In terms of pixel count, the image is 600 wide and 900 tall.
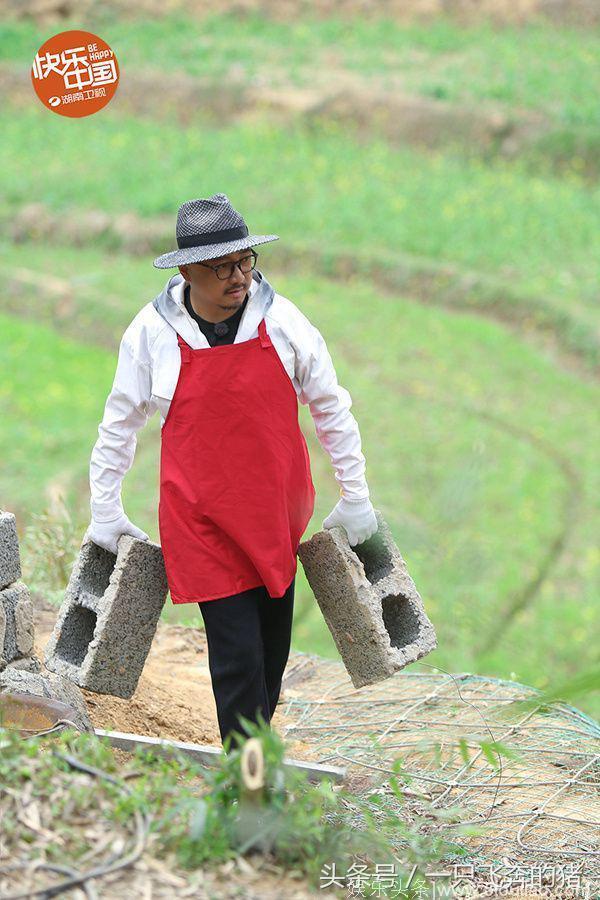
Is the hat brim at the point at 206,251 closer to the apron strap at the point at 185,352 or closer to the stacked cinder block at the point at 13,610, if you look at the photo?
the apron strap at the point at 185,352

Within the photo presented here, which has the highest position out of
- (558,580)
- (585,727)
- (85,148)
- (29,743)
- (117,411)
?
(85,148)

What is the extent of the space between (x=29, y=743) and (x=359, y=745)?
1.52m

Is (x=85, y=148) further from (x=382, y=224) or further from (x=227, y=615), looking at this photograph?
(x=227, y=615)

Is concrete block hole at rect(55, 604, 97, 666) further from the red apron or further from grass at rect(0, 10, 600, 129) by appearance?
grass at rect(0, 10, 600, 129)

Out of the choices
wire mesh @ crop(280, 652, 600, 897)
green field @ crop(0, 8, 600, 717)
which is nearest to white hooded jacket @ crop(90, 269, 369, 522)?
wire mesh @ crop(280, 652, 600, 897)

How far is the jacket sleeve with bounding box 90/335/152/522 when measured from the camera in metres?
3.22

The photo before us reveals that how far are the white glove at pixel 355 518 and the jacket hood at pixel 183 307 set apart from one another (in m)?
0.56

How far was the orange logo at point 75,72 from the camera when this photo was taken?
15.2ft

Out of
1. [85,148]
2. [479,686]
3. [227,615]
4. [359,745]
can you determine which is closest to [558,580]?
[479,686]

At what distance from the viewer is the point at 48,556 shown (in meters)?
5.13

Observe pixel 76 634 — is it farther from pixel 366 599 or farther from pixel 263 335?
pixel 263 335

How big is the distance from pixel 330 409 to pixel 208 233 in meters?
0.56

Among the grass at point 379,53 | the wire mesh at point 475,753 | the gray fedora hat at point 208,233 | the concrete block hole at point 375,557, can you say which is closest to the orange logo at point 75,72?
the gray fedora hat at point 208,233

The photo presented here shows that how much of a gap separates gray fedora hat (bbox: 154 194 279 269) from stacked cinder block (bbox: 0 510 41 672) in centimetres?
89
